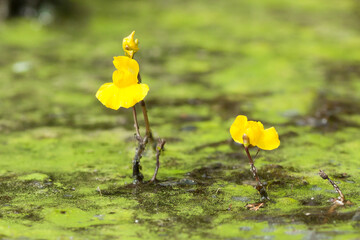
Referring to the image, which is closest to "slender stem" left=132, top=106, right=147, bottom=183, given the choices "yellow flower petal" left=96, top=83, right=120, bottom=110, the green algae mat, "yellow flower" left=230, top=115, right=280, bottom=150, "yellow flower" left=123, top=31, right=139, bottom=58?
the green algae mat

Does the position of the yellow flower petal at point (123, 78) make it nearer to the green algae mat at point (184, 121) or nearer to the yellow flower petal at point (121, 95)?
the yellow flower petal at point (121, 95)

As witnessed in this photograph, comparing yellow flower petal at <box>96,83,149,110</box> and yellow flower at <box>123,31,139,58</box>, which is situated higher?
yellow flower at <box>123,31,139,58</box>

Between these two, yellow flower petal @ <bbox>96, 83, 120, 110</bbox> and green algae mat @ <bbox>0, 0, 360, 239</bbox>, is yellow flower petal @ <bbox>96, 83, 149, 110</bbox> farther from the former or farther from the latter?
green algae mat @ <bbox>0, 0, 360, 239</bbox>

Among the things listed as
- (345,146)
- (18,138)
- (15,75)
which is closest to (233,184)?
(345,146)

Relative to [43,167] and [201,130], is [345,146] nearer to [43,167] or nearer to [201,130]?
[201,130]

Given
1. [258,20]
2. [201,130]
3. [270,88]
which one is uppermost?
[258,20]

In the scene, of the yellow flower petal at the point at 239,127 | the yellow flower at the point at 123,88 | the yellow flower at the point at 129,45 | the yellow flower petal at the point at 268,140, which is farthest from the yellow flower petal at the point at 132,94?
the yellow flower petal at the point at 268,140

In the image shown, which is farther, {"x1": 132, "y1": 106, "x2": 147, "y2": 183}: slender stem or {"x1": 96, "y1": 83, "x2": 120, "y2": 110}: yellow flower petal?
{"x1": 132, "y1": 106, "x2": 147, "y2": 183}: slender stem

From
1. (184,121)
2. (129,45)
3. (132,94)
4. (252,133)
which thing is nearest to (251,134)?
(252,133)
